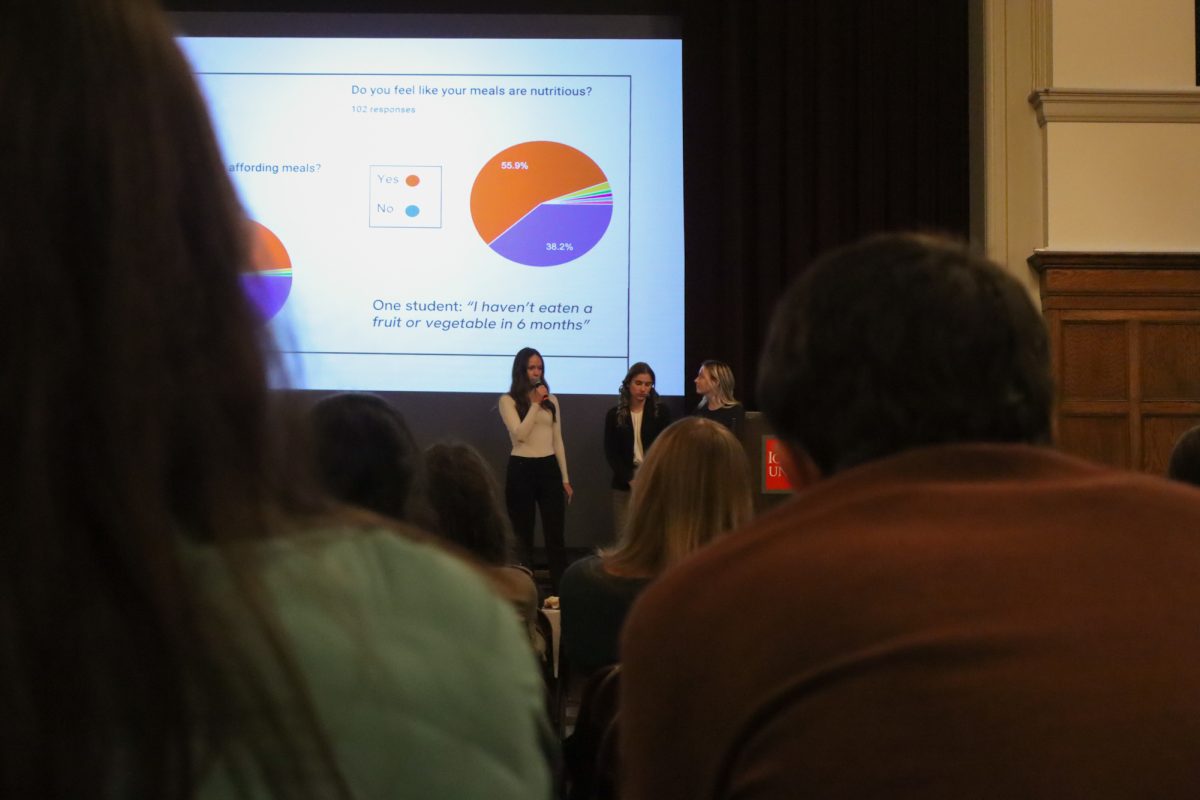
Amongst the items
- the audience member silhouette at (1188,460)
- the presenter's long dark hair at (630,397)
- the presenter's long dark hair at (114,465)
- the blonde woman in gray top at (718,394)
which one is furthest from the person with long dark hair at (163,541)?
the presenter's long dark hair at (630,397)

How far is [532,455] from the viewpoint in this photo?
6.52 m

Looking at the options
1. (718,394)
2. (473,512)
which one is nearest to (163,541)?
(473,512)

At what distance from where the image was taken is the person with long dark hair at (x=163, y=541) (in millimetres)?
497

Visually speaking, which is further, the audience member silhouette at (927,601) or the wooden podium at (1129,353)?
the wooden podium at (1129,353)

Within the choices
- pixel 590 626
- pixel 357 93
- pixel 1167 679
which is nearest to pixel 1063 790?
pixel 1167 679

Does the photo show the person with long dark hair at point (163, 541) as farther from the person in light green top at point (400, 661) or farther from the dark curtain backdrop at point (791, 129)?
the dark curtain backdrop at point (791, 129)

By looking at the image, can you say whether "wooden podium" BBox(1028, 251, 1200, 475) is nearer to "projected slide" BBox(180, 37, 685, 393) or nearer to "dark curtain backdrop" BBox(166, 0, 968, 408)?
"dark curtain backdrop" BBox(166, 0, 968, 408)

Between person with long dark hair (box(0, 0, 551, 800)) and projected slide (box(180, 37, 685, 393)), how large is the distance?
641 centimetres

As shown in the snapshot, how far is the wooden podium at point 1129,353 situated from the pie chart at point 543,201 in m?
2.79

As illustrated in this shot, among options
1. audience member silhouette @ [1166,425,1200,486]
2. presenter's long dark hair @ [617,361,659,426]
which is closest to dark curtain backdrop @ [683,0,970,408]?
presenter's long dark hair @ [617,361,659,426]

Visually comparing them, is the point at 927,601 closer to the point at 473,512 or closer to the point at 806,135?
the point at 473,512

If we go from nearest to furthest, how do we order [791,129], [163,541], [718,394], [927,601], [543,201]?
[163,541]
[927,601]
[718,394]
[543,201]
[791,129]

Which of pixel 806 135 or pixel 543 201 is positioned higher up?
pixel 806 135

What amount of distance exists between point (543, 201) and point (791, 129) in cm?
173
